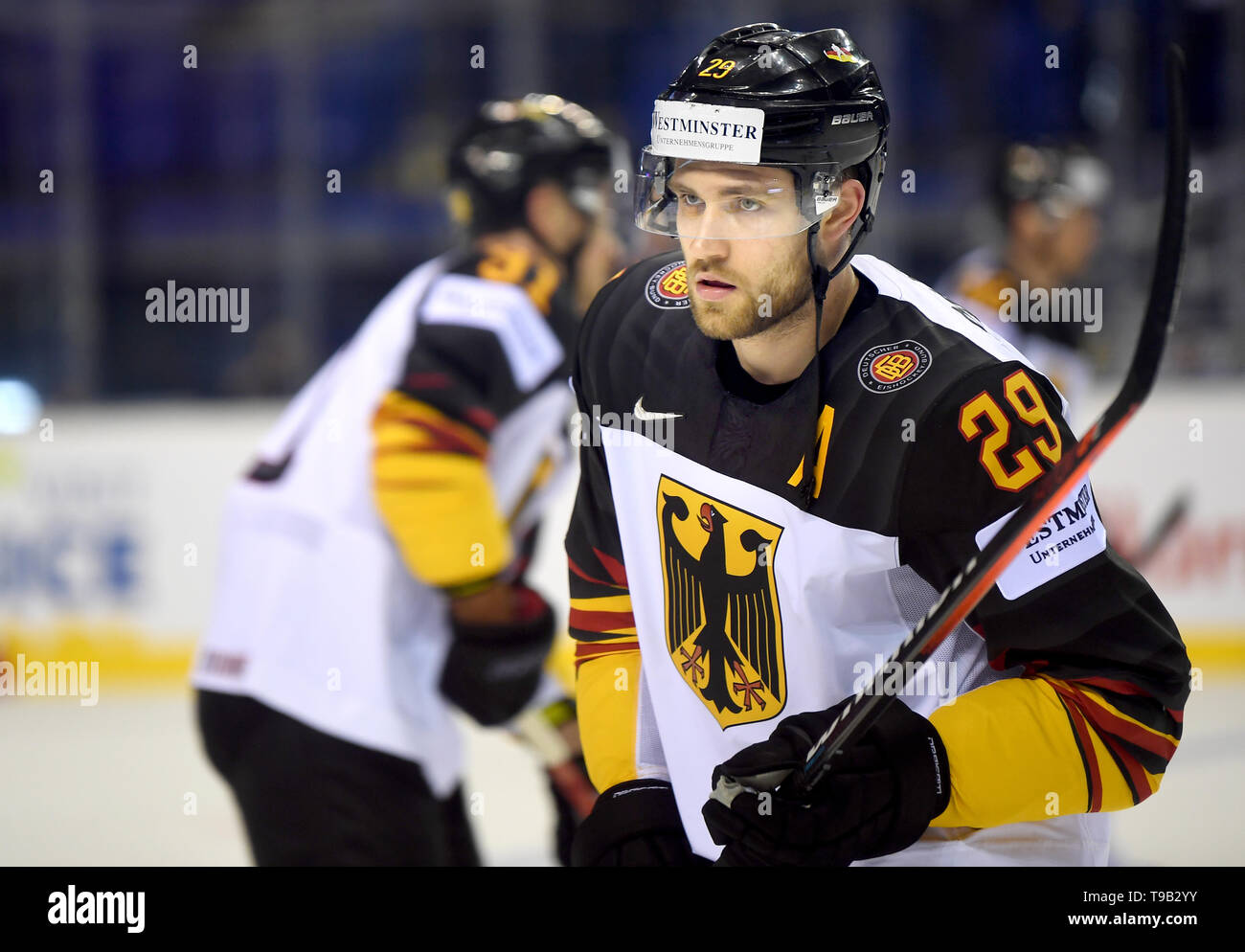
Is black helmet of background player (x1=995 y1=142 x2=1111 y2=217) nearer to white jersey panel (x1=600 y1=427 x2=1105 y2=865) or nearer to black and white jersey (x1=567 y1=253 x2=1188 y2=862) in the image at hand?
black and white jersey (x1=567 y1=253 x2=1188 y2=862)

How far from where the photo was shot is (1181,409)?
15.7 feet

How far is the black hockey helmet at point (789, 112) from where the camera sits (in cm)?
146

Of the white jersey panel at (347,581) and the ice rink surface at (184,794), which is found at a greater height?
the white jersey panel at (347,581)

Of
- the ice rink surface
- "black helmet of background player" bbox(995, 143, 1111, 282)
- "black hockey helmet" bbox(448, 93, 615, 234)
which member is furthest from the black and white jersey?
"black helmet of background player" bbox(995, 143, 1111, 282)

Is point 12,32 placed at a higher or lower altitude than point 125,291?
higher

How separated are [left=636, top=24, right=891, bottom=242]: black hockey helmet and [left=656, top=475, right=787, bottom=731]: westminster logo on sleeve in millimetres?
307

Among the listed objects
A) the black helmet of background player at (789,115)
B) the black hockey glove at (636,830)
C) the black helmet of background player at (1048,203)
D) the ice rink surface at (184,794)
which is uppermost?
the black helmet of background player at (789,115)

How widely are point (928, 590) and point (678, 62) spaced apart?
5.24 m

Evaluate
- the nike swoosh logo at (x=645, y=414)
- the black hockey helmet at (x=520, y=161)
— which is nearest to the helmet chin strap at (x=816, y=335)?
the nike swoosh logo at (x=645, y=414)

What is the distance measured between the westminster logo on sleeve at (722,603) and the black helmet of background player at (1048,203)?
9.01 feet

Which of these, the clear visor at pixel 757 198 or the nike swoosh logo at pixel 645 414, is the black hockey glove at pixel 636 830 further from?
the clear visor at pixel 757 198

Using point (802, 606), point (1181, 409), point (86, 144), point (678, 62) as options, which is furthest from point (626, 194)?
point (86, 144)

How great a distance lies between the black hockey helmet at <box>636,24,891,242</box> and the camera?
146 centimetres
